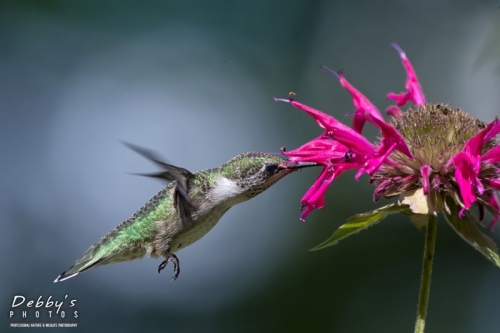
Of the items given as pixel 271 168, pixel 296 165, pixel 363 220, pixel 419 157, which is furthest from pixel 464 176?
Result: pixel 271 168

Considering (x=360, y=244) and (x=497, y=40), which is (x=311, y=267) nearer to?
(x=360, y=244)

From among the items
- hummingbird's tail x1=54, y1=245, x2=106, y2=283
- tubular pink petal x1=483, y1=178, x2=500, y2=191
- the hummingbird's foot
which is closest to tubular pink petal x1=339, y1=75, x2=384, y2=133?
tubular pink petal x1=483, y1=178, x2=500, y2=191

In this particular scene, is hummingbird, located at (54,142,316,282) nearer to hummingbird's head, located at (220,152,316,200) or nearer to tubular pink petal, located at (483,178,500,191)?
hummingbird's head, located at (220,152,316,200)

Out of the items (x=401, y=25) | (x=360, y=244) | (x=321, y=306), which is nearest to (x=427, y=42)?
(x=401, y=25)

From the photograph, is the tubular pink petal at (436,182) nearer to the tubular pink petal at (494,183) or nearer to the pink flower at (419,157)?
the pink flower at (419,157)

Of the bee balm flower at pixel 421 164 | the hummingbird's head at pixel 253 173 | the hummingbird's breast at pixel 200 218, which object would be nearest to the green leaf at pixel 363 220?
the bee balm flower at pixel 421 164
